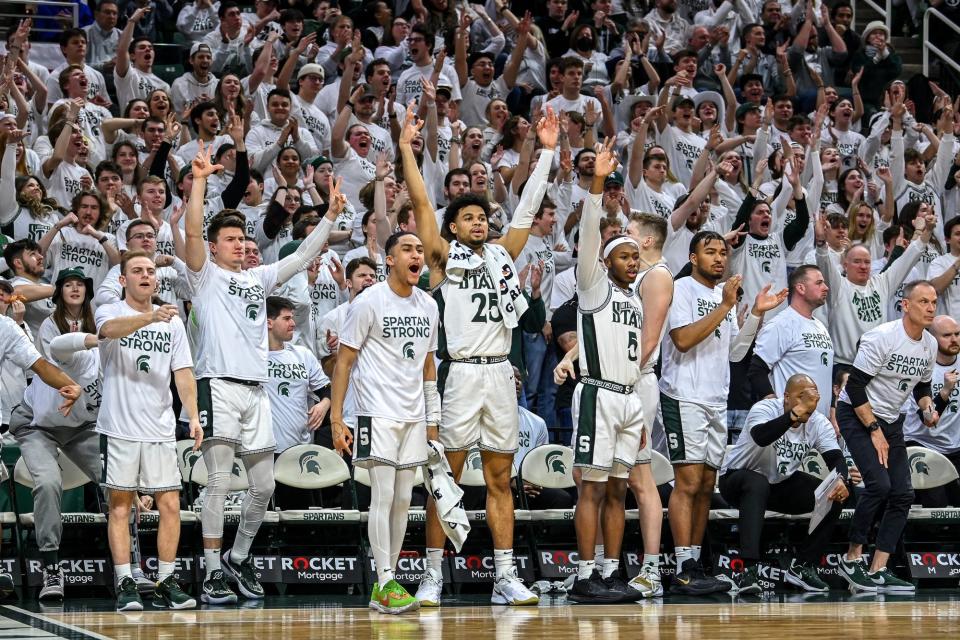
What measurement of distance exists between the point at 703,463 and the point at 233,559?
3.23 meters

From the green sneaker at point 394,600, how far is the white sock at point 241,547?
58.1 inches

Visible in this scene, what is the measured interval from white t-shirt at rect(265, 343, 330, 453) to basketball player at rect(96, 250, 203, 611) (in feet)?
5.97

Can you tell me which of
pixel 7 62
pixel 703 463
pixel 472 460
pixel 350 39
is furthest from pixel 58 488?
pixel 350 39

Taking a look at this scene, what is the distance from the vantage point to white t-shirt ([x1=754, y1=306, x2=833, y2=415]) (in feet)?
36.5

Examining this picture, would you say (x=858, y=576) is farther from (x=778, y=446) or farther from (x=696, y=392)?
(x=696, y=392)

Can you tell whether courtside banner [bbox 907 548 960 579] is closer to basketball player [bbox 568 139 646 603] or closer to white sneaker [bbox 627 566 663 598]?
white sneaker [bbox 627 566 663 598]

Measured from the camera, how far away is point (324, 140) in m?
14.9

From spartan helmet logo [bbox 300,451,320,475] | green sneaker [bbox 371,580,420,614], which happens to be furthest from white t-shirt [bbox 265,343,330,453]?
green sneaker [bbox 371,580,420,614]

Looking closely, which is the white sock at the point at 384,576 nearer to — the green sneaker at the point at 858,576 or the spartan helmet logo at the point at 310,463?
the spartan helmet logo at the point at 310,463

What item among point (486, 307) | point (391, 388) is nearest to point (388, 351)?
point (391, 388)

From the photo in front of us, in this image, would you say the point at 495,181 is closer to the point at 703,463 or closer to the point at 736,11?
the point at 703,463

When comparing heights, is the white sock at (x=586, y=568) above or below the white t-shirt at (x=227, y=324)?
below

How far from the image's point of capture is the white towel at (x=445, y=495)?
27.5 feet

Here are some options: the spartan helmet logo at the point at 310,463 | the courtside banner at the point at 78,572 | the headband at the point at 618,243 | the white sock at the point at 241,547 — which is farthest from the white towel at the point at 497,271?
the courtside banner at the point at 78,572
